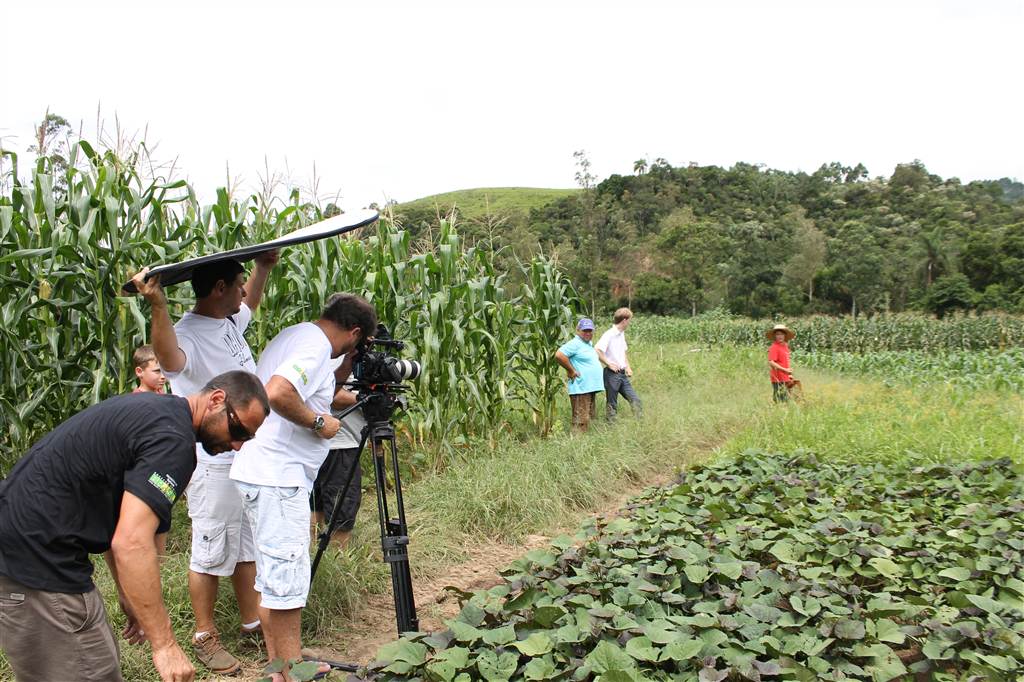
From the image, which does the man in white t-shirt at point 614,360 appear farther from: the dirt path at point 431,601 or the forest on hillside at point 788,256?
the forest on hillside at point 788,256

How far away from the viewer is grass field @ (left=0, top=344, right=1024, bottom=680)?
393cm

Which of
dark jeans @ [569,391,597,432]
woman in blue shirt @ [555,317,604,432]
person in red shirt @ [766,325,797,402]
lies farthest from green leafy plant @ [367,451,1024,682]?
person in red shirt @ [766,325,797,402]

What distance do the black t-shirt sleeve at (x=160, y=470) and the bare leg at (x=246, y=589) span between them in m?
1.46

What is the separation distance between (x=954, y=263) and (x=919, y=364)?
1310 inches

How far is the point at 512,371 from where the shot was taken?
7660mm

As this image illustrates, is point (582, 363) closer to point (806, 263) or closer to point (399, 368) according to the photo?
point (399, 368)

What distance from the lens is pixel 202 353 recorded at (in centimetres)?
327

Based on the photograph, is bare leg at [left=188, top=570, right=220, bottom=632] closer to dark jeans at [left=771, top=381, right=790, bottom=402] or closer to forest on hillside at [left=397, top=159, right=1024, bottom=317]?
dark jeans at [left=771, top=381, right=790, bottom=402]

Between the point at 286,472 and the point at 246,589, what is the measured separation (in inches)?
37.6

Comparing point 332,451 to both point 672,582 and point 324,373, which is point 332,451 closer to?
point 324,373

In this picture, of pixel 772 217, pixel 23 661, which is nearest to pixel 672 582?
pixel 23 661

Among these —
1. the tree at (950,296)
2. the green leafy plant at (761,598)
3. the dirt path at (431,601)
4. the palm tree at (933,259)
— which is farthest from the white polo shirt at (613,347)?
the palm tree at (933,259)

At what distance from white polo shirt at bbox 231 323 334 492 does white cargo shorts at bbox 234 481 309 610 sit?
0.06 m

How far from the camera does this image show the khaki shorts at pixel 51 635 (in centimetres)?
211
